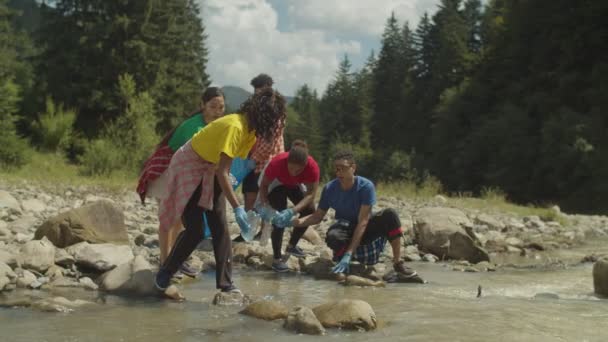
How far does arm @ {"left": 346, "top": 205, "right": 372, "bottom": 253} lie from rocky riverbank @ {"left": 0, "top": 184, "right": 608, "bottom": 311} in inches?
13.2

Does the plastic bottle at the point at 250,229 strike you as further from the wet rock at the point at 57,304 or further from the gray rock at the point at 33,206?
the gray rock at the point at 33,206

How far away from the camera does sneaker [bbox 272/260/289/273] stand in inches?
245

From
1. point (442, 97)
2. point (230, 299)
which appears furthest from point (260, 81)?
point (442, 97)

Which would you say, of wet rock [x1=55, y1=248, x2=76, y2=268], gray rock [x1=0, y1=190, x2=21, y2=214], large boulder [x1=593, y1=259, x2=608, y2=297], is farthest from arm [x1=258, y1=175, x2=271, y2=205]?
gray rock [x1=0, y1=190, x2=21, y2=214]

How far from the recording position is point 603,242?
35.9 feet

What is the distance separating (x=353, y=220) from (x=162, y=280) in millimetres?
2068

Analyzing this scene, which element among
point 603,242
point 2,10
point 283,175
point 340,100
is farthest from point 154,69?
point 340,100

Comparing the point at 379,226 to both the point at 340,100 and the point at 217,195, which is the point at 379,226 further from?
the point at 340,100

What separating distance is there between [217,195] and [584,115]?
82.8 feet

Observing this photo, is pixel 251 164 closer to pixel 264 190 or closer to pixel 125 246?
pixel 264 190

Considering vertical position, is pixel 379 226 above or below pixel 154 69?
below

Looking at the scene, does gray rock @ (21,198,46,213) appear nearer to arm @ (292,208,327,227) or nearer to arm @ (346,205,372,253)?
arm @ (292,208,327,227)

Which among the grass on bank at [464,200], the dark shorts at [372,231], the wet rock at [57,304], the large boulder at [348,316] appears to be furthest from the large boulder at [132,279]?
the grass on bank at [464,200]

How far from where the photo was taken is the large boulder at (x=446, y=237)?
7523 mm
